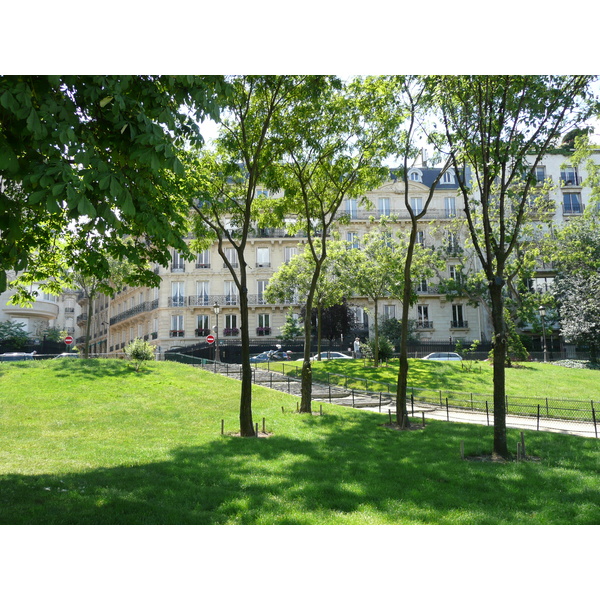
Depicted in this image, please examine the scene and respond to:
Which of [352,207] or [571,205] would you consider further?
[352,207]

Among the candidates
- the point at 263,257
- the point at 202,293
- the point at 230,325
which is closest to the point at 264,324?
the point at 230,325

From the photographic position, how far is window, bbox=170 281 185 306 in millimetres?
45906

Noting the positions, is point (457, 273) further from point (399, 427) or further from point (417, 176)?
point (399, 427)

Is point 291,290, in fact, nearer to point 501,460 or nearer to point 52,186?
point 501,460

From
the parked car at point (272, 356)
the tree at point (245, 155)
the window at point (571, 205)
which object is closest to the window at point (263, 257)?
the parked car at point (272, 356)

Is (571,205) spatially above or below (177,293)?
above

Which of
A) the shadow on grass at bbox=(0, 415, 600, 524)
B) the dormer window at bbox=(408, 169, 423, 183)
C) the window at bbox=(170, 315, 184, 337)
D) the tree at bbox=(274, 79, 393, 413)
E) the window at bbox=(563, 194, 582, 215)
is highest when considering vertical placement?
the dormer window at bbox=(408, 169, 423, 183)

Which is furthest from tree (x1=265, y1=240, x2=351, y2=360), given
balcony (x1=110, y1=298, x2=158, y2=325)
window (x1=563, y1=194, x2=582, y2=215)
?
window (x1=563, y1=194, x2=582, y2=215)

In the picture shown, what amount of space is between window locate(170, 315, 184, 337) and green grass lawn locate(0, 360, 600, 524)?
27.2 m

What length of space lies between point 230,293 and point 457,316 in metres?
20.4

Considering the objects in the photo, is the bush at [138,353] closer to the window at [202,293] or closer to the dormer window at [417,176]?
the window at [202,293]

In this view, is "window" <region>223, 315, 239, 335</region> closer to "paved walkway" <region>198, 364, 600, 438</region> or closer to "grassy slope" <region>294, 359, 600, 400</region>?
"grassy slope" <region>294, 359, 600, 400</region>

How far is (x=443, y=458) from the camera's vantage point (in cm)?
1040

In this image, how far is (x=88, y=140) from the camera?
5.67 metres
